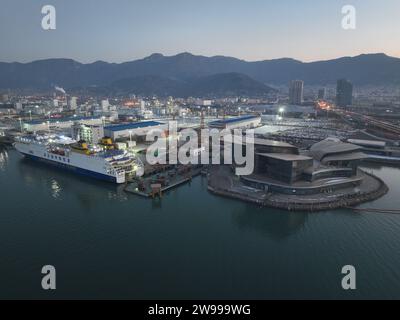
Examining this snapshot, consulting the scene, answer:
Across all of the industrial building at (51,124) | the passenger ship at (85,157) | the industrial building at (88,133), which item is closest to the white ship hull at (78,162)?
the passenger ship at (85,157)

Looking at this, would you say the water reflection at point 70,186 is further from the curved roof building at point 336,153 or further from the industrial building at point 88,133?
the curved roof building at point 336,153

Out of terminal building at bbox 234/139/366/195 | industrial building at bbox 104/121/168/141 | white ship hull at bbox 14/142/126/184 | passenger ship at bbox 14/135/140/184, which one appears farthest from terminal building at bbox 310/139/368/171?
industrial building at bbox 104/121/168/141

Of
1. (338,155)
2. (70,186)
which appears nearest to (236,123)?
(338,155)

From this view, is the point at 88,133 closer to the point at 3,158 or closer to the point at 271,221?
the point at 3,158

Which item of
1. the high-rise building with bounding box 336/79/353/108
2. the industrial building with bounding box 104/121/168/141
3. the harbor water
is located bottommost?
the harbor water

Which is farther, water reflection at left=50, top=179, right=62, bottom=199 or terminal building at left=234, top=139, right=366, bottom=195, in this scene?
water reflection at left=50, top=179, right=62, bottom=199

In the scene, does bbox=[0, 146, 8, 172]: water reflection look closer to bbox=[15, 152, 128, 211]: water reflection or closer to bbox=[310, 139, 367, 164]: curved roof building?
bbox=[15, 152, 128, 211]: water reflection
